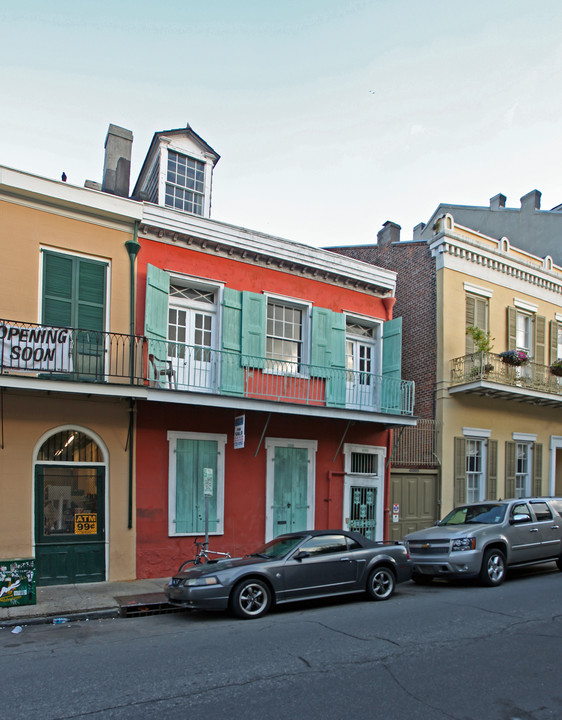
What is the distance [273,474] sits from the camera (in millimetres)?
13688

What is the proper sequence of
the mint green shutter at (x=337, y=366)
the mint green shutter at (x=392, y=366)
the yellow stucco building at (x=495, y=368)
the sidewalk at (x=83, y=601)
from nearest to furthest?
the sidewalk at (x=83, y=601)
the mint green shutter at (x=337, y=366)
the mint green shutter at (x=392, y=366)
the yellow stucco building at (x=495, y=368)

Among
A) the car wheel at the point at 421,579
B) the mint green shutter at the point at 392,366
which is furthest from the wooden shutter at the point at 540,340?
the car wheel at the point at 421,579

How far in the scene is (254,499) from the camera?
13367mm

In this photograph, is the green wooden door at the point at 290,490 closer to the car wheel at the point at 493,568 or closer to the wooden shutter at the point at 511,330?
the car wheel at the point at 493,568

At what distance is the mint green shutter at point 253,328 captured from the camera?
13.5 meters

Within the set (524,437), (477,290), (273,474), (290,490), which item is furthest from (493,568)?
(477,290)

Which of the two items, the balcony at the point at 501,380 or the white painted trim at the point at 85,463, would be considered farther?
the balcony at the point at 501,380

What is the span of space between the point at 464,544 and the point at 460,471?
629cm

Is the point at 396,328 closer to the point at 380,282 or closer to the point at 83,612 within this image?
the point at 380,282

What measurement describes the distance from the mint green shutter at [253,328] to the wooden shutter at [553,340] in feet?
36.0

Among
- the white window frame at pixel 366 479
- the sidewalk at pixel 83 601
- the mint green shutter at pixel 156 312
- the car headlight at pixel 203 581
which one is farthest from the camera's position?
the white window frame at pixel 366 479

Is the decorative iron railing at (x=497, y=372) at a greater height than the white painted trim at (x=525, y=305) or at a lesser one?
lesser

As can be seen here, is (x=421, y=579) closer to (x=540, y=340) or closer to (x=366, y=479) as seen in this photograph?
(x=366, y=479)

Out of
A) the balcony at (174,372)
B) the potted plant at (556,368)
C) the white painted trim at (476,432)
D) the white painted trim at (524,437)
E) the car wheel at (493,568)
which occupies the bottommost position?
the car wheel at (493,568)
